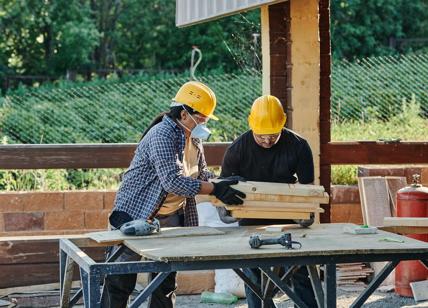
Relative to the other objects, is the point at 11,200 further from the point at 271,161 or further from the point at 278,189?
the point at 278,189

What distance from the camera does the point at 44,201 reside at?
9.93 m

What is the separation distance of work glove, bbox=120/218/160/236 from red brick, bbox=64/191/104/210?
3376 millimetres

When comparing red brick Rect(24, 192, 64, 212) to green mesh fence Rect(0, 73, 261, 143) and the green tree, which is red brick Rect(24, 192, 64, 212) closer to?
green mesh fence Rect(0, 73, 261, 143)

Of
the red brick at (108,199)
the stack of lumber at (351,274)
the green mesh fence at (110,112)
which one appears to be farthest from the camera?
the green mesh fence at (110,112)

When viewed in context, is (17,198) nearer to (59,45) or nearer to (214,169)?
(214,169)

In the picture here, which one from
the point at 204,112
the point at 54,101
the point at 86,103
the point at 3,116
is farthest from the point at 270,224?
the point at 54,101

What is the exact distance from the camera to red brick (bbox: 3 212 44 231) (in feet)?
32.7

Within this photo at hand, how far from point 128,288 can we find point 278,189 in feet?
4.01

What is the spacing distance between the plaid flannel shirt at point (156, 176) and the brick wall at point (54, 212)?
116 inches

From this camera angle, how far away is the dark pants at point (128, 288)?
22.6ft

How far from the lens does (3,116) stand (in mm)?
13617

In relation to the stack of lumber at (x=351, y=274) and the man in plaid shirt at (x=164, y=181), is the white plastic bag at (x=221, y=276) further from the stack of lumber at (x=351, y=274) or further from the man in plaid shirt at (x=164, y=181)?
the man in plaid shirt at (x=164, y=181)

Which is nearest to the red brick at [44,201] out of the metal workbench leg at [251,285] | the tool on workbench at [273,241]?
the metal workbench leg at [251,285]

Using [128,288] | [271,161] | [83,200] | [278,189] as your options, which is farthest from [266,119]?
[83,200]
